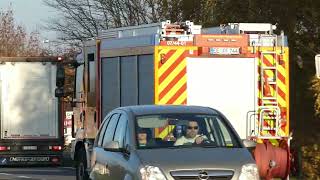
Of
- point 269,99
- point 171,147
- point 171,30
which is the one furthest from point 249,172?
point 171,30

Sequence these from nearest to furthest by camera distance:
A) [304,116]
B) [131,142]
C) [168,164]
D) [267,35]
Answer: [168,164] → [131,142] → [267,35] → [304,116]

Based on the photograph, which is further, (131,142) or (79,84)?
(79,84)

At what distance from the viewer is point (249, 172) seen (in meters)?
9.99

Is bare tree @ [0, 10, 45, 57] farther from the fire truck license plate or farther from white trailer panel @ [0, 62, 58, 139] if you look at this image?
the fire truck license plate

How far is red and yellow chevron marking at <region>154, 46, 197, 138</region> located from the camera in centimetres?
1471

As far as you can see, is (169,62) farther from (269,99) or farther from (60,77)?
(60,77)

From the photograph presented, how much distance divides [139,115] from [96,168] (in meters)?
1.39

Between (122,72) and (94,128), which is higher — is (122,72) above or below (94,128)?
above

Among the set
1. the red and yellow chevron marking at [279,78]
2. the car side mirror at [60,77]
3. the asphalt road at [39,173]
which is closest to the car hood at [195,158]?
the red and yellow chevron marking at [279,78]

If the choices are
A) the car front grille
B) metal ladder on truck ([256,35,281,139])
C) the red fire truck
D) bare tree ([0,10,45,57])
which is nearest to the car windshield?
the car front grille

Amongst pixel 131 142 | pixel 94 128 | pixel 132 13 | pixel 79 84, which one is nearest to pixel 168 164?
pixel 131 142

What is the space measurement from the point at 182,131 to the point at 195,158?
95 centimetres

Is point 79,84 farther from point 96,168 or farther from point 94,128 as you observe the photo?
point 96,168

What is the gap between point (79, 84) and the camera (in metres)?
18.8
